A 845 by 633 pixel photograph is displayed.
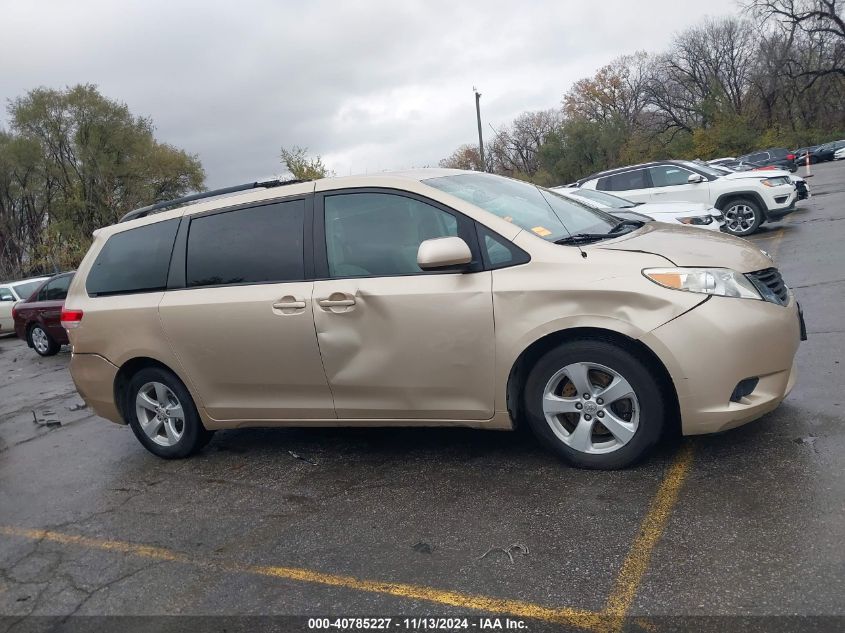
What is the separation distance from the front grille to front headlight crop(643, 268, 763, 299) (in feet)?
0.30

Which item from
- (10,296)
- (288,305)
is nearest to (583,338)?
(288,305)

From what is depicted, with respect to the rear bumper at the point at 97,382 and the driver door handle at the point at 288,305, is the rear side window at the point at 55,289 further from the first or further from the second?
the driver door handle at the point at 288,305

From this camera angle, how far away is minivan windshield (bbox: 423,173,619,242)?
4.27 m

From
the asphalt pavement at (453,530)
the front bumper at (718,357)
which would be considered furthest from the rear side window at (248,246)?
the front bumper at (718,357)

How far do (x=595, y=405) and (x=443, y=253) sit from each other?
115 centimetres

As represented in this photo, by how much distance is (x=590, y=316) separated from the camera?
12.2 ft

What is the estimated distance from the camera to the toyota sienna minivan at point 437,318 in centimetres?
367

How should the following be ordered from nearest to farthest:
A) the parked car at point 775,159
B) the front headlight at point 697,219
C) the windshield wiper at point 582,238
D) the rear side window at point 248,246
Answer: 1. the windshield wiper at point 582,238
2. the rear side window at point 248,246
3. the front headlight at point 697,219
4. the parked car at point 775,159

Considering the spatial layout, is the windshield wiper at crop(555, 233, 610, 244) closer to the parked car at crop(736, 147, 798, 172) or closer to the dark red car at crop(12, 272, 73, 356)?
the dark red car at crop(12, 272, 73, 356)

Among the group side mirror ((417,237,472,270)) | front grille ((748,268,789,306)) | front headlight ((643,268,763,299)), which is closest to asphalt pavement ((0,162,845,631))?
front grille ((748,268,789,306))

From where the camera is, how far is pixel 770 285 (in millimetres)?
3934

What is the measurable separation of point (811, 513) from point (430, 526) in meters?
1.77

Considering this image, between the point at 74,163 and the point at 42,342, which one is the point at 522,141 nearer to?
the point at 74,163

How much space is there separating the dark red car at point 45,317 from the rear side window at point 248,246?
9749 mm
